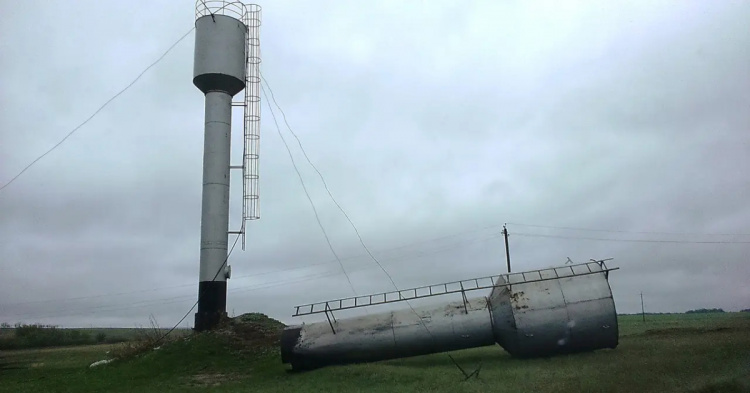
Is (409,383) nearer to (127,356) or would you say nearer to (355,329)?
(355,329)

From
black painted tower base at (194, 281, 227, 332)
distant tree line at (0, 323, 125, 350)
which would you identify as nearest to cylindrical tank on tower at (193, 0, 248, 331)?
black painted tower base at (194, 281, 227, 332)

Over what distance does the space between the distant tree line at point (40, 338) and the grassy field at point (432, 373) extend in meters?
30.2

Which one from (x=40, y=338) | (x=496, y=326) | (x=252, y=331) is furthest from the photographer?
(x=40, y=338)

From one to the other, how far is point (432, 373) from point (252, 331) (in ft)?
45.3

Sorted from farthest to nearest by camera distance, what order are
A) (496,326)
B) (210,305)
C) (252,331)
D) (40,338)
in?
1. (40,338)
2. (210,305)
3. (252,331)
4. (496,326)

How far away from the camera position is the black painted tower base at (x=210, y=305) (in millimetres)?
30375

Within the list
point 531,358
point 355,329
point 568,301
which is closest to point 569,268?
point 568,301

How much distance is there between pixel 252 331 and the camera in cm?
3034

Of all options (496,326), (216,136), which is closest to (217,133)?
(216,136)

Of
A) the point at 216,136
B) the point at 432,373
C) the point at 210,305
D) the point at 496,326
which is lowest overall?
the point at 432,373

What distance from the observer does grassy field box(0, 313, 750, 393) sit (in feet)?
52.2

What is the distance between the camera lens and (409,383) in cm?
1864

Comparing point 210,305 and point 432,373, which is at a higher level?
point 210,305

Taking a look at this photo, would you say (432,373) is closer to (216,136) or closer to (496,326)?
(496,326)
